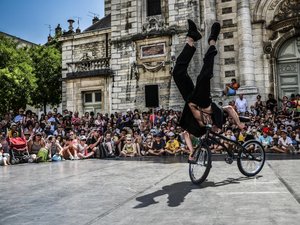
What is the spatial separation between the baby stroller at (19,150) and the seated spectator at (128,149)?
3562 mm

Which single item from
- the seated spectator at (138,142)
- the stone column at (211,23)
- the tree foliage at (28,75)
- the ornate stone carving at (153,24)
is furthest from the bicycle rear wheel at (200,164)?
the tree foliage at (28,75)

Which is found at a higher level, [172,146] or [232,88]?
[232,88]

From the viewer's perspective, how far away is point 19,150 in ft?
40.7

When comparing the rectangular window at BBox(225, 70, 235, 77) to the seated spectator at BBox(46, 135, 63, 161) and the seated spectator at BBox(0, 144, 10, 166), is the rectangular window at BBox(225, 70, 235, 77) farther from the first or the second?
the seated spectator at BBox(0, 144, 10, 166)

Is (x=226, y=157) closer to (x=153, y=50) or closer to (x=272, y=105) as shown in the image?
(x=272, y=105)

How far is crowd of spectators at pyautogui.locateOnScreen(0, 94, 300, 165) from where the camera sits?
488 inches

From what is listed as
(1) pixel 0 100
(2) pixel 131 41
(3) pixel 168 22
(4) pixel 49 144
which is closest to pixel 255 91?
(3) pixel 168 22

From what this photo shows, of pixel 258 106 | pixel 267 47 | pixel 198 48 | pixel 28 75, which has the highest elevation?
pixel 28 75

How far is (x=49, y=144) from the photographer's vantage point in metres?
13.0

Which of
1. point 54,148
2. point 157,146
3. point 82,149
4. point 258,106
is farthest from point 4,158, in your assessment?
point 258,106

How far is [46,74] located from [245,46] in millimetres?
24682

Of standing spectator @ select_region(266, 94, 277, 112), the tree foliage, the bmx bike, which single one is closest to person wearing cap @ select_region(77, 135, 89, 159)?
the bmx bike

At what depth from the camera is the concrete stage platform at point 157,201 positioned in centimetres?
329

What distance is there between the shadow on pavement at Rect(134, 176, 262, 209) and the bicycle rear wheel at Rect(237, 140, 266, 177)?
0.25m
